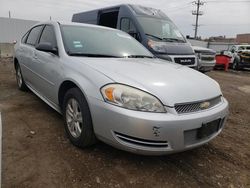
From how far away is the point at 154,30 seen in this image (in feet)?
27.0

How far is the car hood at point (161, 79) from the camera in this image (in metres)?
2.70

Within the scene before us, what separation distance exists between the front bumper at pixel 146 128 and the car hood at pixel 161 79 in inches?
7.2

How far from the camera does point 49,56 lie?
3.88 metres

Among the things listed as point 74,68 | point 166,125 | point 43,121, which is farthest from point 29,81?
point 166,125

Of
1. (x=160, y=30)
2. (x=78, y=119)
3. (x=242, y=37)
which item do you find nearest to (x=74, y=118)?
(x=78, y=119)

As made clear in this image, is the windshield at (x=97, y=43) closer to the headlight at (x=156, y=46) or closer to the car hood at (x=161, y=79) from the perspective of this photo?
the car hood at (x=161, y=79)

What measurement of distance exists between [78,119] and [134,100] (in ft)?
2.73

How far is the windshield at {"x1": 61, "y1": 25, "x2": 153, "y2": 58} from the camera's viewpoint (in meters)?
3.62

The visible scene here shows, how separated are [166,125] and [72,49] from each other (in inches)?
68.3

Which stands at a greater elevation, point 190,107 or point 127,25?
point 127,25

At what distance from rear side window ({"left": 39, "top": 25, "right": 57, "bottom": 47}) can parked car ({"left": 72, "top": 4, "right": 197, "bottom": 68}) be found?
11.9 feet

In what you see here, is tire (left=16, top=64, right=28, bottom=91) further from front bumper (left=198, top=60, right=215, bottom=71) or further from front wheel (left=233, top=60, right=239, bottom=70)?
front wheel (left=233, top=60, right=239, bottom=70)

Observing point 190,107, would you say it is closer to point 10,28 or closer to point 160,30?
point 160,30

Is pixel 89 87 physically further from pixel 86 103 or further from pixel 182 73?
pixel 182 73
